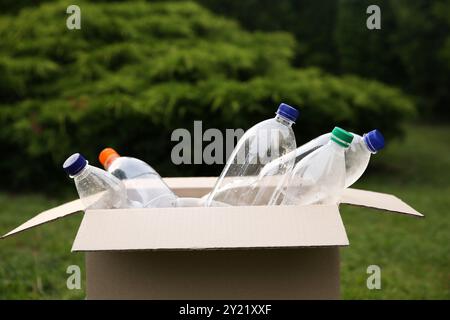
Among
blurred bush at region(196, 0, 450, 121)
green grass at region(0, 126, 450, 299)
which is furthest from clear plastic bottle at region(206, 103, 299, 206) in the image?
blurred bush at region(196, 0, 450, 121)

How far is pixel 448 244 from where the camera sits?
3.20 m

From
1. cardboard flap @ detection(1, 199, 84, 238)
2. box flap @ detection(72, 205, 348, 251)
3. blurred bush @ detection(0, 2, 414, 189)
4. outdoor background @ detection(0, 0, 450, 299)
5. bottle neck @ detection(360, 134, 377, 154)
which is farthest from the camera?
blurred bush @ detection(0, 2, 414, 189)

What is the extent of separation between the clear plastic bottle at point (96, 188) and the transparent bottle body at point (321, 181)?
34 cm

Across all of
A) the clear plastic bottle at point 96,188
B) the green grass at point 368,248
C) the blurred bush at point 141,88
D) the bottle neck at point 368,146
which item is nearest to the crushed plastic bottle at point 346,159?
the bottle neck at point 368,146

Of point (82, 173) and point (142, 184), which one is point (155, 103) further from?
point (82, 173)

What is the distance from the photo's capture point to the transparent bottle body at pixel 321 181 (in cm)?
129

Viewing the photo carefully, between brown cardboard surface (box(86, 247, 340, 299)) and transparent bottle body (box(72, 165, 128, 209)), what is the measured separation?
18cm

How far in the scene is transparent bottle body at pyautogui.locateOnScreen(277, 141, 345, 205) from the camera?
1.29 m

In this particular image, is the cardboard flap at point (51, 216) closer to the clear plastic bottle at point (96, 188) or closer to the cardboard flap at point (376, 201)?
the clear plastic bottle at point (96, 188)

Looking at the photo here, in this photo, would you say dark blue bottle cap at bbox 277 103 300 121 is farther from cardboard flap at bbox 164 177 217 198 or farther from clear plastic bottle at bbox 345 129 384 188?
cardboard flap at bbox 164 177 217 198

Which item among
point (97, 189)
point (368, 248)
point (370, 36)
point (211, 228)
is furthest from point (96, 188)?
point (370, 36)

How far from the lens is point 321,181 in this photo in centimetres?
131
